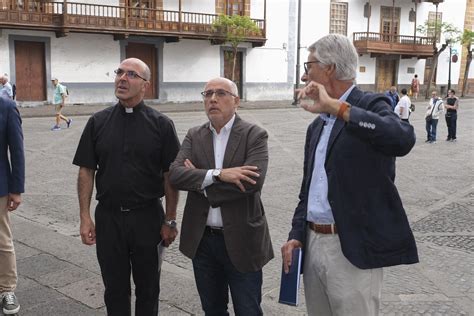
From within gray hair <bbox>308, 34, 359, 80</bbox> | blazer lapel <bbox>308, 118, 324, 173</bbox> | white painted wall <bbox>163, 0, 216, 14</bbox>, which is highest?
white painted wall <bbox>163, 0, 216, 14</bbox>

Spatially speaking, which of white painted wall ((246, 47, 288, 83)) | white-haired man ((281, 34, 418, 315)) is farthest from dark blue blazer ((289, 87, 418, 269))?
white painted wall ((246, 47, 288, 83))

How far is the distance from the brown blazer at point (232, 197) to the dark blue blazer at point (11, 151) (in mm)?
1524

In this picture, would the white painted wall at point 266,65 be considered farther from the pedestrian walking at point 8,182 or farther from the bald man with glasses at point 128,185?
the bald man with glasses at point 128,185

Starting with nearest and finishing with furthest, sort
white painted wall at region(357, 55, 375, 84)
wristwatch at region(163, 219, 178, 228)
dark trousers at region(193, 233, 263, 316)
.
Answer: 1. dark trousers at region(193, 233, 263, 316)
2. wristwatch at region(163, 219, 178, 228)
3. white painted wall at region(357, 55, 375, 84)

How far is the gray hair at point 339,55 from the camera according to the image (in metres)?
2.32

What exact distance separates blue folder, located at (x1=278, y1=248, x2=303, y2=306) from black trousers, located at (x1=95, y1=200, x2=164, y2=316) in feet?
3.42

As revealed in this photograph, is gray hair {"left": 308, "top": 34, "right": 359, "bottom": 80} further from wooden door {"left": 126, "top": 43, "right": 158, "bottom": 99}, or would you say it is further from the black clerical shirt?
wooden door {"left": 126, "top": 43, "right": 158, "bottom": 99}

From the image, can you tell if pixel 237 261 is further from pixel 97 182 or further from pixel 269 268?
pixel 269 268

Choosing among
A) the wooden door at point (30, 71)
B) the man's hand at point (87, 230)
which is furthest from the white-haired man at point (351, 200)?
the wooden door at point (30, 71)

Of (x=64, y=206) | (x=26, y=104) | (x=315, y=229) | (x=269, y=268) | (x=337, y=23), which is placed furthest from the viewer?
(x=337, y=23)

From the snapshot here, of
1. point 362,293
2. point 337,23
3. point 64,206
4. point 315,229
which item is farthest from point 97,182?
point 337,23

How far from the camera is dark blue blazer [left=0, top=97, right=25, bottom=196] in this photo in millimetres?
3900

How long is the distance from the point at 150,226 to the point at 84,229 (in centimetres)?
46

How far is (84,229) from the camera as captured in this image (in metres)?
3.46
